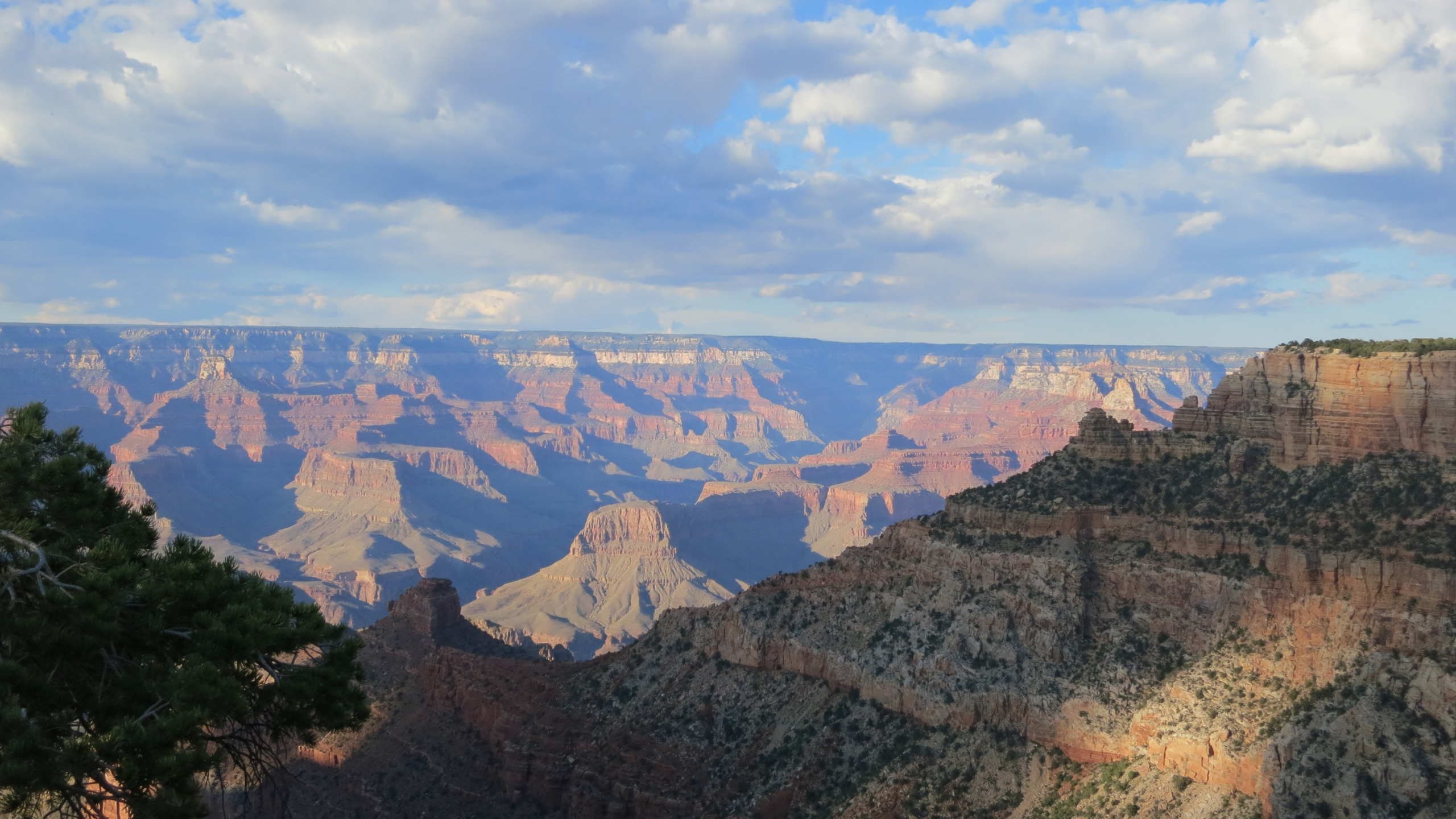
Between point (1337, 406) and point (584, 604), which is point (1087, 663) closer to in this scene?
point (1337, 406)

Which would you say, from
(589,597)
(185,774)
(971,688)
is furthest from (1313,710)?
(589,597)

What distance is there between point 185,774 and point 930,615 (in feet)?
142

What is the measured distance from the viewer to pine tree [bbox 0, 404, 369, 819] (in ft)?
63.5

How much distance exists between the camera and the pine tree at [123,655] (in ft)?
63.5

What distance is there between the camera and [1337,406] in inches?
2095

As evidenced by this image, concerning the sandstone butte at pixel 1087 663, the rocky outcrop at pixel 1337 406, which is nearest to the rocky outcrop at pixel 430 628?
the sandstone butte at pixel 1087 663

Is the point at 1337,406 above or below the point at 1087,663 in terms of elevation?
above

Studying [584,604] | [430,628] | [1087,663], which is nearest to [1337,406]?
[1087,663]

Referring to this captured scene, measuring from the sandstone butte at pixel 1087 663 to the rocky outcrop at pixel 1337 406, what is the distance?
13cm

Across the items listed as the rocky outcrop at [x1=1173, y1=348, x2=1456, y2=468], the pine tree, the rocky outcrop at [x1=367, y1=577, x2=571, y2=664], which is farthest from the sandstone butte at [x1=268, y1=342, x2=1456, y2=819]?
the pine tree

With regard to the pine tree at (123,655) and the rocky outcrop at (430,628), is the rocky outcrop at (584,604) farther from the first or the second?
the pine tree at (123,655)

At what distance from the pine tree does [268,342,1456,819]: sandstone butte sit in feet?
110

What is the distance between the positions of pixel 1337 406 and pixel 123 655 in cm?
5396

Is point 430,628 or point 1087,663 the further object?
point 430,628
